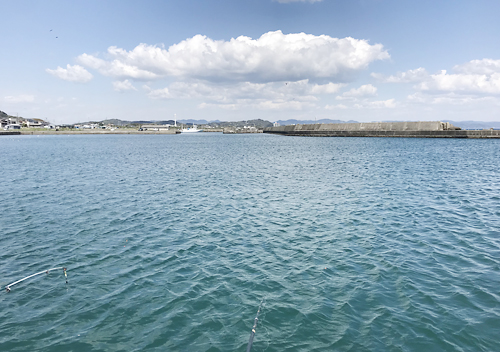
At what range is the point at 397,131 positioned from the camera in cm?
13012

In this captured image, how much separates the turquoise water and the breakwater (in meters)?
108

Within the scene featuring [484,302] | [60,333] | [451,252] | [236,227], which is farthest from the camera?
[236,227]

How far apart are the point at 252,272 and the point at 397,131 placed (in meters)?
137

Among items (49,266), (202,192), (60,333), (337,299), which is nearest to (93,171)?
(202,192)

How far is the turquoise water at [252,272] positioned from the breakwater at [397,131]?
353ft

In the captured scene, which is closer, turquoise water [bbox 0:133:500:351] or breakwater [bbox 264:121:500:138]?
turquoise water [bbox 0:133:500:351]

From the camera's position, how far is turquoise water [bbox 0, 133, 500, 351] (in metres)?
8.55

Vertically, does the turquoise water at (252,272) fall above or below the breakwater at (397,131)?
below

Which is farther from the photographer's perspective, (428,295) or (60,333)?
(428,295)

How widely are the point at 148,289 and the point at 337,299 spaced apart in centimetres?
694

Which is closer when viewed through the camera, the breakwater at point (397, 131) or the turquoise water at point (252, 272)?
the turquoise water at point (252, 272)

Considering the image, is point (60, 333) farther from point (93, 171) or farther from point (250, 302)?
point (93, 171)

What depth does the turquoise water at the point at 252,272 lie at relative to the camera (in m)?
8.55

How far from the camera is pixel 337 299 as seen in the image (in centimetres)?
1030
